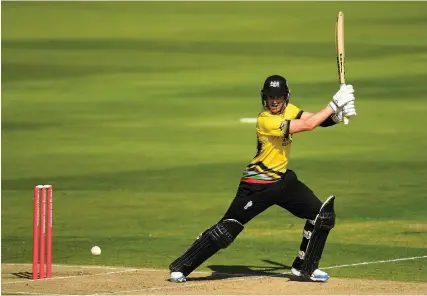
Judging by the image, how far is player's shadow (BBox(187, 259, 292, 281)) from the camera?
12.8 metres

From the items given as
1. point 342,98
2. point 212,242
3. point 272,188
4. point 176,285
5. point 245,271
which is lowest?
point 176,285

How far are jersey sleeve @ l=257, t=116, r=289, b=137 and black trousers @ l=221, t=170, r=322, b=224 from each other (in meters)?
0.41

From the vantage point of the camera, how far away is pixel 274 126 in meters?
12.0

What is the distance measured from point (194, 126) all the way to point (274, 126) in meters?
11.5

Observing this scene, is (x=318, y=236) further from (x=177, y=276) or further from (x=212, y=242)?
(x=177, y=276)

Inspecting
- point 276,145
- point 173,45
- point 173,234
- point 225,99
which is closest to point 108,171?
point 173,234

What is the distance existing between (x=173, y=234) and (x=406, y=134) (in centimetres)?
806

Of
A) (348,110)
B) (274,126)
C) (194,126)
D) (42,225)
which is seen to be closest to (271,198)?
Answer: (274,126)

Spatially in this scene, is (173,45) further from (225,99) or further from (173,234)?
(173,234)

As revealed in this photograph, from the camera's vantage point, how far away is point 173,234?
615 inches

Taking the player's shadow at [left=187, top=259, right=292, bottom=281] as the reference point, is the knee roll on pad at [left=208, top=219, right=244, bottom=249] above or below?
above

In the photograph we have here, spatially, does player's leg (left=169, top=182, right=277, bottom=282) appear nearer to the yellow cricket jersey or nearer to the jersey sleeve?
the yellow cricket jersey

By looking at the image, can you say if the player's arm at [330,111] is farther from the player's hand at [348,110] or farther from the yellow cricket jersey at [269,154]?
the yellow cricket jersey at [269,154]

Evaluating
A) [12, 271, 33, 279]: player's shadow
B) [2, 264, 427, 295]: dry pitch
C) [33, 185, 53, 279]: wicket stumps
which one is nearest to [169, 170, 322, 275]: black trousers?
[2, 264, 427, 295]: dry pitch
